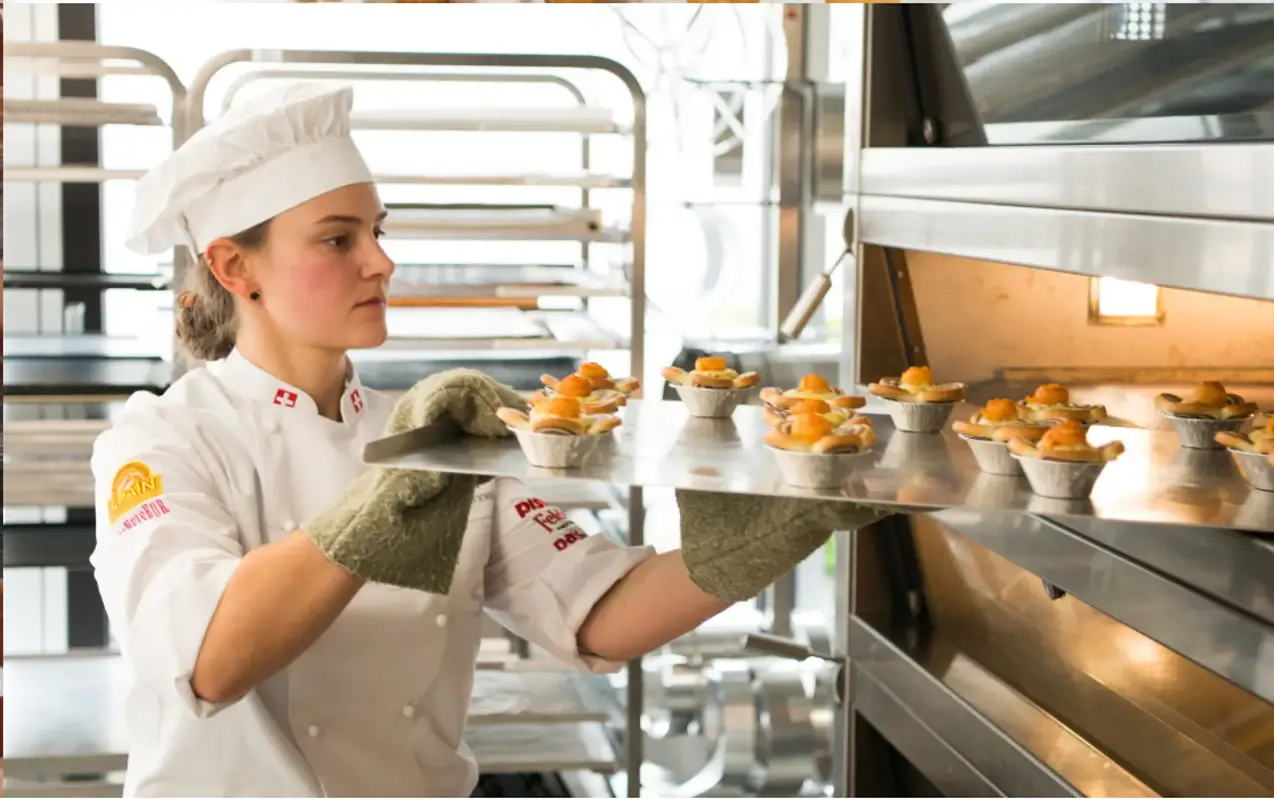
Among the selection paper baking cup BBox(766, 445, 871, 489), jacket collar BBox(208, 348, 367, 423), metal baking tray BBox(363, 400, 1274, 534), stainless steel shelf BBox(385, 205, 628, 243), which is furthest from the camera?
stainless steel shelf BBox(385, 205, 628, 243)

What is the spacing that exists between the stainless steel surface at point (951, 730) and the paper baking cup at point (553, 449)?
68 centimetres

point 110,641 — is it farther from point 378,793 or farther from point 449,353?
point 378,793

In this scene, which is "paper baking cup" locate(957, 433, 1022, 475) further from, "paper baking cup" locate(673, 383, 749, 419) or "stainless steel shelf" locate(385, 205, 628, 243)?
"stainless steel shelf" locate(385, 205, 628, 243)

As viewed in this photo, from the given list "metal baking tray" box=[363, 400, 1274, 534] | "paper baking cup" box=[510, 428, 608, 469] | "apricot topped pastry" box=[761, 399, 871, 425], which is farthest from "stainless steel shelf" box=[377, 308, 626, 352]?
"paper baking cup" box=[510, 428, 608, 469]

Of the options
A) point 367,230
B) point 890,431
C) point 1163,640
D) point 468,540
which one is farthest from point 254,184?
point 1163,640

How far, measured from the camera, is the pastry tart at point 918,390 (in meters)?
1.55

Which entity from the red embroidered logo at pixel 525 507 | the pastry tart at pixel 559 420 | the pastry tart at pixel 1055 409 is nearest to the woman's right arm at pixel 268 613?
the pastry tart at pixel 559 420

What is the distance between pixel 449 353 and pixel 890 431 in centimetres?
190

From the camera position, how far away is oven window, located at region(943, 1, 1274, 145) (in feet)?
4.10

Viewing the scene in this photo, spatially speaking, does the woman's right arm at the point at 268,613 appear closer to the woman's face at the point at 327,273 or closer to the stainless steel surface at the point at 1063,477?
the woman's face at the point at 327,273

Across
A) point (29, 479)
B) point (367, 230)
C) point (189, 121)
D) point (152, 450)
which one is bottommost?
point (29, 479)

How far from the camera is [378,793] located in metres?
1.82

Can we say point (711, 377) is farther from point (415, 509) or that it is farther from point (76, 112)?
point (76, 112)

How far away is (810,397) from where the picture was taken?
1550mm
